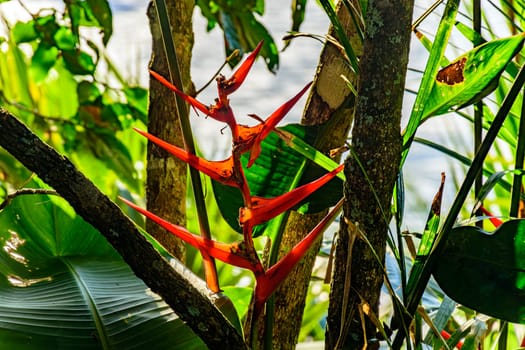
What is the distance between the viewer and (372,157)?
0.41m

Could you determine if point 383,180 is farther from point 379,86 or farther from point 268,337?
point 268,337

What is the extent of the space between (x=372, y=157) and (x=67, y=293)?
0.23 m

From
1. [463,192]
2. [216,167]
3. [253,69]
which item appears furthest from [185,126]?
[253,69]

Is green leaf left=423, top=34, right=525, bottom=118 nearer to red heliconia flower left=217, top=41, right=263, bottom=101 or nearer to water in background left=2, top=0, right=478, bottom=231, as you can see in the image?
red heliconia flower left=217, top=41, right=263, bottom=101

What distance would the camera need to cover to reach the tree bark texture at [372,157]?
1.33ft

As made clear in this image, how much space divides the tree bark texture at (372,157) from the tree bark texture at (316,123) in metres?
0.17

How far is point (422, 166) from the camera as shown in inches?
90.8

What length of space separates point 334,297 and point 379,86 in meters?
0.13

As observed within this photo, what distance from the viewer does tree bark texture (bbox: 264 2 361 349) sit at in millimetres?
593

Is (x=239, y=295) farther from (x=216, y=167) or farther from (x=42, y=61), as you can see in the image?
(x=42, y=61)

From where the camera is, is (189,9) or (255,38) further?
(255,38)

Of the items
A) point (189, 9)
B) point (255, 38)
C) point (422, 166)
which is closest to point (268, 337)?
point (189, 9)

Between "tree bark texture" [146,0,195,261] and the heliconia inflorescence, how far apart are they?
31 centimetres

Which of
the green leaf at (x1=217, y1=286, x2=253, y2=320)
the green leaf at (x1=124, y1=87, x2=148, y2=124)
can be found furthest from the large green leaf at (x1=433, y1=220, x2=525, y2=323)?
the green leaf at (x1=124, y1=87, x2=148, y2=124)
